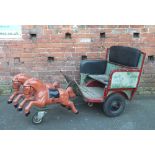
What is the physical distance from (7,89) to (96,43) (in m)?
2.12

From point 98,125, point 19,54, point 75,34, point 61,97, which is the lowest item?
point 98,125

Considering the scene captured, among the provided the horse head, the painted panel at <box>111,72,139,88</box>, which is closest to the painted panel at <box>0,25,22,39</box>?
the horse head

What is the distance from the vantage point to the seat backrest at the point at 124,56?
12.9 feet

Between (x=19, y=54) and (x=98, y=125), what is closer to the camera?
(x=98, y=125)

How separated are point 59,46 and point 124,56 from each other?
1.38 m

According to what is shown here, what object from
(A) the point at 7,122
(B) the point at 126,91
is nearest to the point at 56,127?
(A) the point at 7,122

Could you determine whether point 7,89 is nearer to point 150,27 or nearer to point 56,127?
point 56,127

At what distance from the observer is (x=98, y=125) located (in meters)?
3.68

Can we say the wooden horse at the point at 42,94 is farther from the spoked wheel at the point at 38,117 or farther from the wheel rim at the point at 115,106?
the wheel rim at the point at 115,106

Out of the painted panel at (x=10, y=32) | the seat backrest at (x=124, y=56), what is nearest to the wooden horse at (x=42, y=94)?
the seat backrest at (x=124, y=56)

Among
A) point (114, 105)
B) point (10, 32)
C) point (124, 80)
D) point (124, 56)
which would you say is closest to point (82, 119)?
point (114, 105)

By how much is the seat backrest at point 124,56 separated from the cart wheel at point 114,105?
2.03 ft

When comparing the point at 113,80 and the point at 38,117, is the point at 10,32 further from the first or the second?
the point at 113,80

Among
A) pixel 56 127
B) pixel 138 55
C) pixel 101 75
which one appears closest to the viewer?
pixel 56 127
